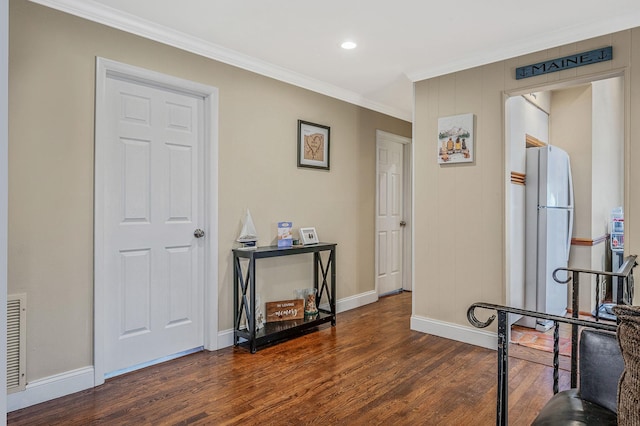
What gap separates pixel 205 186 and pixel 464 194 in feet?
7.33

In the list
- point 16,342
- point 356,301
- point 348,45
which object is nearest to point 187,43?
point 348,45

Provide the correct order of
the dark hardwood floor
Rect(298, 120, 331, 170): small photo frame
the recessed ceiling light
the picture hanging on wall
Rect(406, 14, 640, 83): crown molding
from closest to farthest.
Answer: the dark hardwood floor, Rect(406, 14, 640, 83): crown molding, the recessed ceiling light, the picture hanging on wall, Rect(298, 120, 331, 170): small photo frame

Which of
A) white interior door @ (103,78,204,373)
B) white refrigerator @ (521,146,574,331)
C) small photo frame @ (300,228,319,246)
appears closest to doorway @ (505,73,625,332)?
white refrigerator @ (521,146,574,331)

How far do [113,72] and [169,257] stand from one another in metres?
1.36

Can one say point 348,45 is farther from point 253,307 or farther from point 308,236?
point 253,307

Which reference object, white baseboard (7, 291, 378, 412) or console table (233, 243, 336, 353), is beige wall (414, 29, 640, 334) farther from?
white baseboard (7, 291, 378, 412)

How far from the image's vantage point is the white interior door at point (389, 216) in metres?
5.00

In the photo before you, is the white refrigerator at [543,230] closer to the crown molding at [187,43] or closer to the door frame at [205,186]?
the crown molding at [187,43]

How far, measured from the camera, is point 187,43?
9.69ft

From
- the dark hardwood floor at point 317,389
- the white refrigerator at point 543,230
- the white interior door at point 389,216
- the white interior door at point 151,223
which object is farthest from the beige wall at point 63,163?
the white refrigerator at point 543,230

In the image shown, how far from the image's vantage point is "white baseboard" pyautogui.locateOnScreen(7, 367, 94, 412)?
2205 mm

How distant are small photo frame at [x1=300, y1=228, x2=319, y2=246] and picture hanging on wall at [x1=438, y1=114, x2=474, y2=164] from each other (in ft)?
4.52

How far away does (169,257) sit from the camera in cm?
298

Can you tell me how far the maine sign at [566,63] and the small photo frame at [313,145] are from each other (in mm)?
1861
